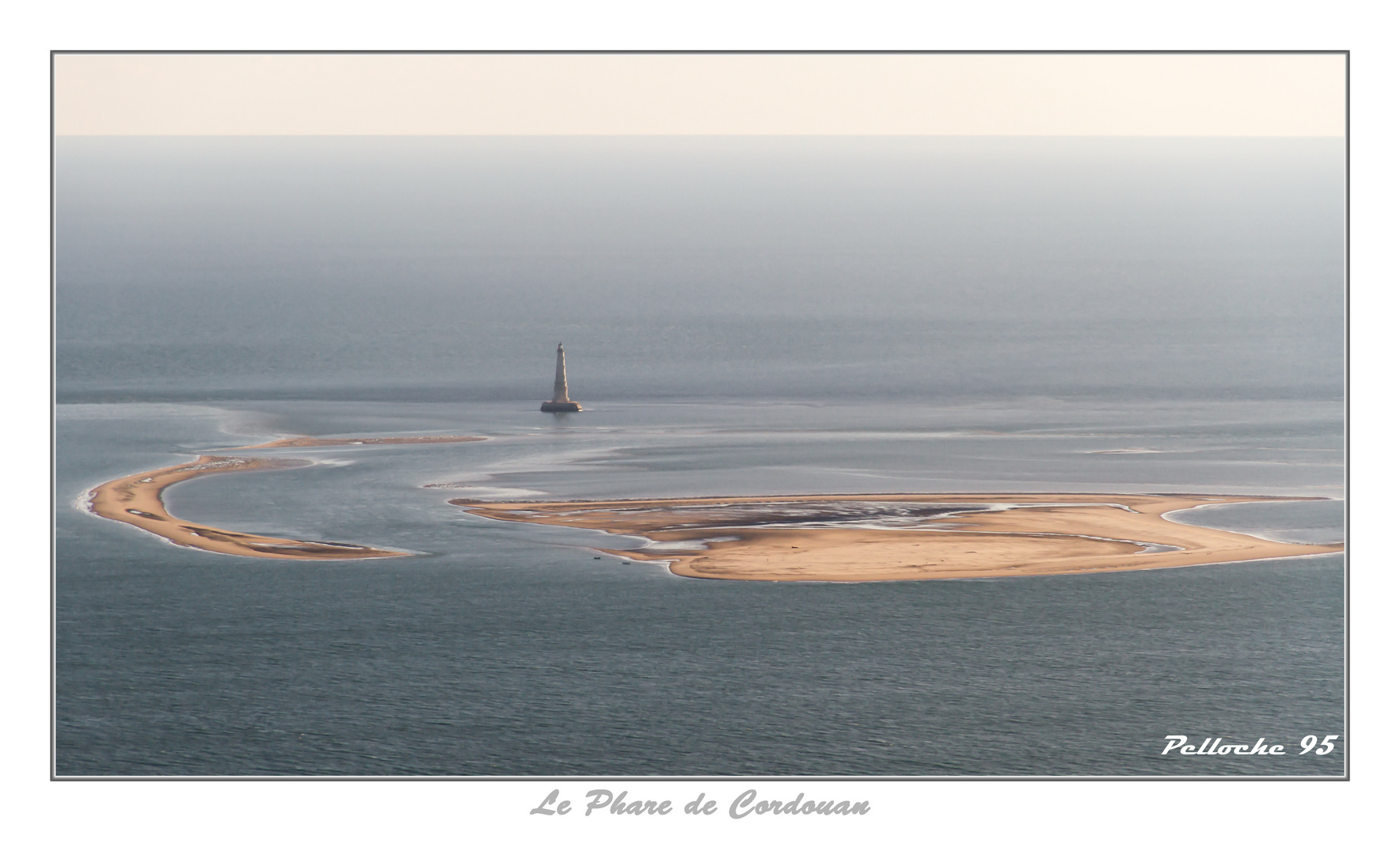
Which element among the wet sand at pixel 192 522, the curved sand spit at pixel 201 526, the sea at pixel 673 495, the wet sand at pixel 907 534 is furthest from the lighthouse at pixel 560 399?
the wet sand at pixel 907 534

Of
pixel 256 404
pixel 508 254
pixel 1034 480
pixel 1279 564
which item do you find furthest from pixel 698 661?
pixel 508 254

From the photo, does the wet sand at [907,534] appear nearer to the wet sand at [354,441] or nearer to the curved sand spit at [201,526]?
the curved sand spit at [201,526]

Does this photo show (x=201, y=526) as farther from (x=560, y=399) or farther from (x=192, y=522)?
(x=560, y=399)

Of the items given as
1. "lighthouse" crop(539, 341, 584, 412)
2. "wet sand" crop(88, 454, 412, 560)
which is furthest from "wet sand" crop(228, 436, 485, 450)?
"lighthouse" crop(539, 341, 584, 412)

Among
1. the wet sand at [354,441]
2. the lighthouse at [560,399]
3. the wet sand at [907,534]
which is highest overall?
the lighthouse at [560,399]

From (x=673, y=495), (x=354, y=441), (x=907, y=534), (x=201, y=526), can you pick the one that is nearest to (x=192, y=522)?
(x=201, y=526)
